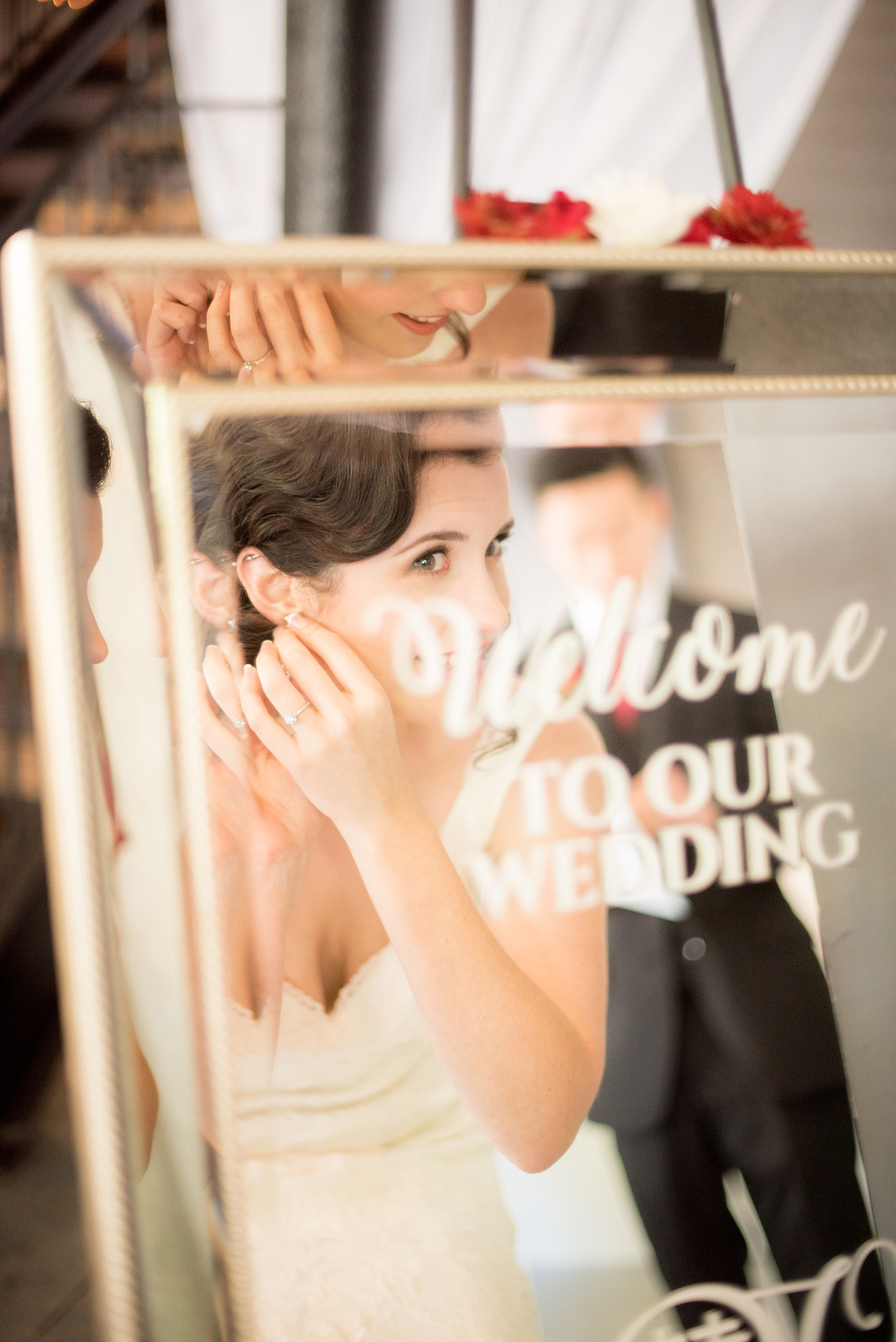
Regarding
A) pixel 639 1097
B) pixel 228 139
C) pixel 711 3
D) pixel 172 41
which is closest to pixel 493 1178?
pixel 639 1097

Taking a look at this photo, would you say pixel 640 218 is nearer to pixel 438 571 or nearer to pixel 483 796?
pixel 438 571

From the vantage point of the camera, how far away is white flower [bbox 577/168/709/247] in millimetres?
910

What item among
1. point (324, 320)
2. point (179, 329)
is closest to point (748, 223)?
point (324, 320)

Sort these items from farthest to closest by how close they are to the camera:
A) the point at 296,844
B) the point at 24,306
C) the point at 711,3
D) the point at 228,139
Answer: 1. the point at 228,139
2. the point at 711,3
3. the point at 296,844
4. the point at 24,306

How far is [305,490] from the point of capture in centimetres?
65

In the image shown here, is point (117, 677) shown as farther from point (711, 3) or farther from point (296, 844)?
point (711, 3)

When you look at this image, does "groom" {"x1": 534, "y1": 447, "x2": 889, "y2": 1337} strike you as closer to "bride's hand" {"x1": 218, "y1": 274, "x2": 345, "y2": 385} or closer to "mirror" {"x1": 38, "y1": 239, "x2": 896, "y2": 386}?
"mirror" {"x1": 38, "y1": 239, "x2": 896, "y2": 386}

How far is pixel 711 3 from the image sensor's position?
149cm

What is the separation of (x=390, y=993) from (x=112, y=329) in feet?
2.01

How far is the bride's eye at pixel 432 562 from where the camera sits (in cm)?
68

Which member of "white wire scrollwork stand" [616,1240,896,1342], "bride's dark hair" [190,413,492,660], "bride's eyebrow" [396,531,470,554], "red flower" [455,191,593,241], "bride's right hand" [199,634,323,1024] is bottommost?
"white wire scrollwork stand" [616,1240,896,1342]

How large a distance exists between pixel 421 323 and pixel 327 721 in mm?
351

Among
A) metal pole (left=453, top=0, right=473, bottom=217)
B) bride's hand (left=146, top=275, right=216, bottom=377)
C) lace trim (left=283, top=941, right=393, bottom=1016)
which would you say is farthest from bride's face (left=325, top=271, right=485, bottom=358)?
metal pole (left=453, top=0, right=473, bottom=217)

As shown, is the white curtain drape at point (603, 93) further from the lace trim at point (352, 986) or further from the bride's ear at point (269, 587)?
the lace trim at point (352, 986)
